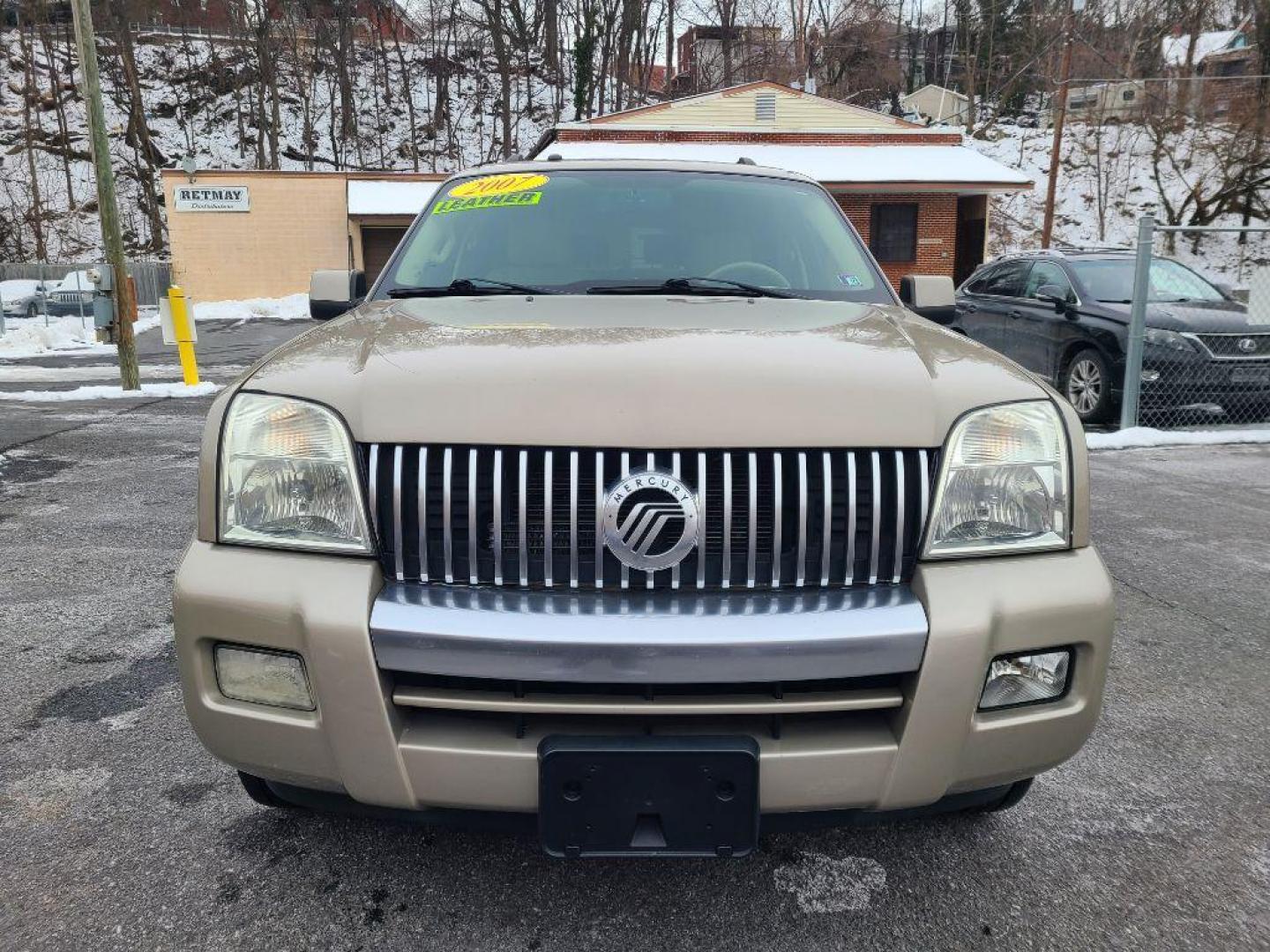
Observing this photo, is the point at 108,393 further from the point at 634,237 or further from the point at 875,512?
the point at 875,512

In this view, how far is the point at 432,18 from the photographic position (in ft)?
147

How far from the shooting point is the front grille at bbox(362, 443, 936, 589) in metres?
1.76

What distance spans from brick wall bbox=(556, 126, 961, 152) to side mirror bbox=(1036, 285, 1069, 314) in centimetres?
1549

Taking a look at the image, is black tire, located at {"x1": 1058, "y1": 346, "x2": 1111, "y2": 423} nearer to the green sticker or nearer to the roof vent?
the green sticker

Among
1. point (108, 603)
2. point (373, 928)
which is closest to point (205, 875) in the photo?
point (373, 928)

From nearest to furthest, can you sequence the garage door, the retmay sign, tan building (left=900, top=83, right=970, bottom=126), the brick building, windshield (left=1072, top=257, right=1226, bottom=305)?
windshield (left=1072, top=257, right=1226, bottom=305)
the brick building
the retmay sign
the garage door
tan building (left=900, top=83, right=970, bottom=126)

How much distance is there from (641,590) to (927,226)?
892 inches

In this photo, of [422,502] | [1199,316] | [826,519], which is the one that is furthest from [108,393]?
[1199,316]

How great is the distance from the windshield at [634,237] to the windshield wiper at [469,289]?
0.02m

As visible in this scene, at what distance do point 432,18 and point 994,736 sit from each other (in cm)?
5013

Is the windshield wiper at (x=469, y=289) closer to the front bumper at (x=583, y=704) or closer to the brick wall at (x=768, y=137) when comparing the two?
the front bumper at (x=583, y=704)

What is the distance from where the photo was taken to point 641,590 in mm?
1784

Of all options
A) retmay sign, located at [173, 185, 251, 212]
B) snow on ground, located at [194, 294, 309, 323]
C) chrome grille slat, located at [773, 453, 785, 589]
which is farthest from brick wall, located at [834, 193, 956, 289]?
chrome grille slat, located at [773, 453, 785, 589]

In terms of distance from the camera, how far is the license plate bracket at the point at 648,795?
1.63 m
